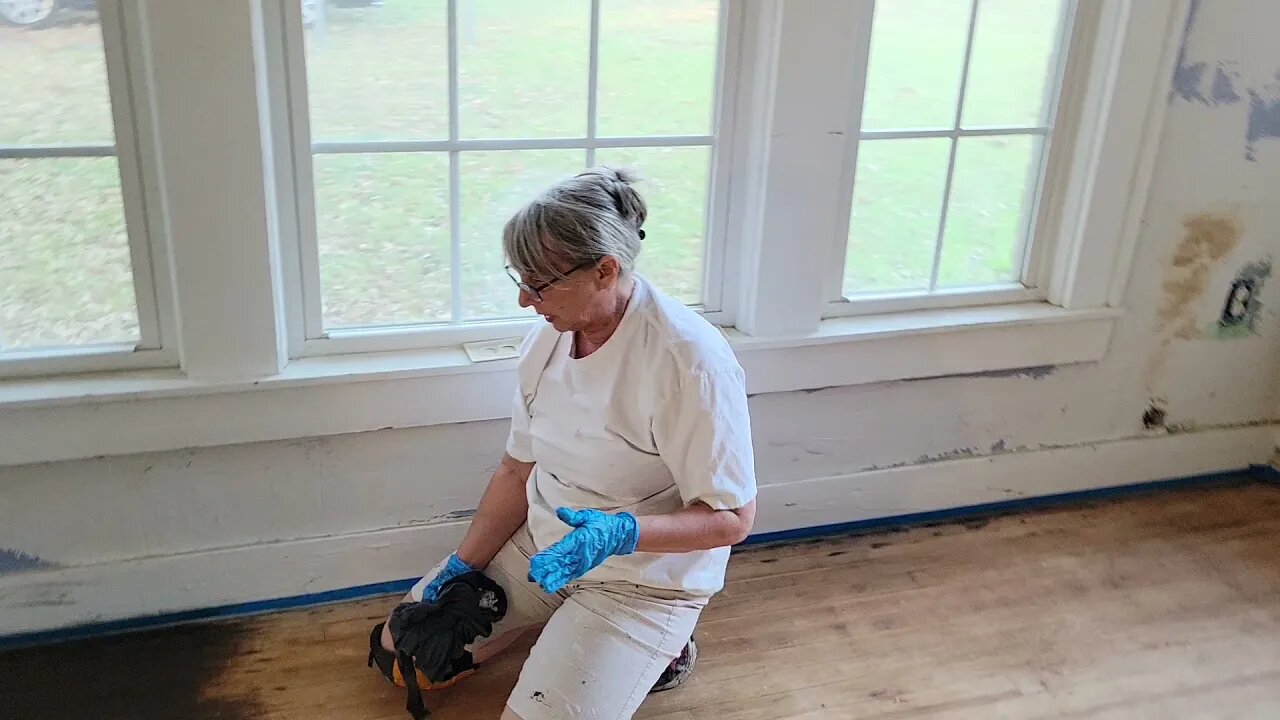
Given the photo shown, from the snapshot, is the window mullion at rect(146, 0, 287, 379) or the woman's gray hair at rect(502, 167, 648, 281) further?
the window mullion at rect(146, 0, 287, 379)

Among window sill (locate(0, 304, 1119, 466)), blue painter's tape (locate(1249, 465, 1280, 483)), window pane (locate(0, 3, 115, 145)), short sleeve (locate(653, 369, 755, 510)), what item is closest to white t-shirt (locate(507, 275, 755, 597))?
short sleeve (locate(653, 369, 755, 510))

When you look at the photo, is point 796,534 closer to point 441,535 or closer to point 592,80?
point 441,535

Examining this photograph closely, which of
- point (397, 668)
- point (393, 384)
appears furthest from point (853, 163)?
point (397, 668)

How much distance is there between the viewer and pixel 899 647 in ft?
7.29

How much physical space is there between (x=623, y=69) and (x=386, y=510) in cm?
108

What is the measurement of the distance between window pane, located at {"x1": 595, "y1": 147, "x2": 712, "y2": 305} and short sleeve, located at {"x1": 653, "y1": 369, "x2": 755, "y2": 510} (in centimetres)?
63

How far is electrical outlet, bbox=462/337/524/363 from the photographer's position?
215 centimetres

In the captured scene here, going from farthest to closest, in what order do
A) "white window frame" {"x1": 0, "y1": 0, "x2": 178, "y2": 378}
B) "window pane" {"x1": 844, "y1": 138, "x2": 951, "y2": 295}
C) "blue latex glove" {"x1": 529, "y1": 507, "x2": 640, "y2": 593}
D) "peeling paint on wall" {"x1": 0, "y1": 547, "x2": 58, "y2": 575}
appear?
"window pane" {"x1": 844, "y1": 138, "x2": 951, "y2": 295} < "peeling paint on wall" {"x1": 0, "y1": 547, "x2": 58, "y2": 575} < "white window frame" {"x1": 0, "y1": 0, "x2": 178, "y2": 378} < "blue latex glove" {"x1": 529, "y1": 507, "x2": 640, "y2": 593}

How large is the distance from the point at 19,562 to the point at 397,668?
793 mm

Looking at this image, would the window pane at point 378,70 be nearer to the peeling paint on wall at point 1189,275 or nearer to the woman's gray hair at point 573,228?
the woman's gray hair at point 573,228

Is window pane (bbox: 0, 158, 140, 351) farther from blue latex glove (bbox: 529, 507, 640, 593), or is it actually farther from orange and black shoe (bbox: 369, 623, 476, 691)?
blue latex glove (bbox: 529, 507, 640, 593)

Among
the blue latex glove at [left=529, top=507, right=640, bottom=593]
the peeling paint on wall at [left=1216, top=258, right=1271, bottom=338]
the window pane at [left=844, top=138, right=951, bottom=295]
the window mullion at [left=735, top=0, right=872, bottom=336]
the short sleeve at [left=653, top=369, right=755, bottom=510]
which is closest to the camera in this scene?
the blue latex glove at [left=529, top=507, right=640, bottom=593]

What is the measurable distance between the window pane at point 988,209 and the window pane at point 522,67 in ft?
3.21

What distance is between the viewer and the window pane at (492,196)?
83.1 inches
